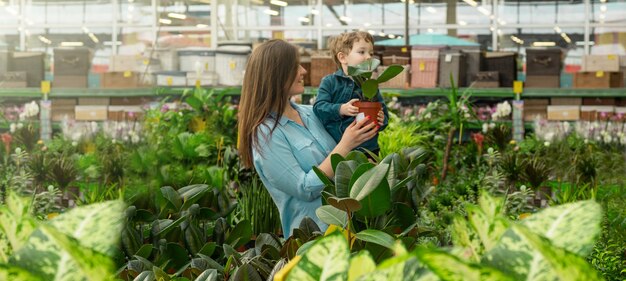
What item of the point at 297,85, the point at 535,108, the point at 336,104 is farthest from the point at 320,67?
the point at 297,85

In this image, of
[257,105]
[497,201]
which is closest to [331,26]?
[257,105]

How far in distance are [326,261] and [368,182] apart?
63 centimetres

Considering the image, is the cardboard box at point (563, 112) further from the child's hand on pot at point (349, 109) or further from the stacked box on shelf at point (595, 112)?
the child's hand on pot at point (349, 109)

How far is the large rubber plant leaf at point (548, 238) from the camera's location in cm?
46

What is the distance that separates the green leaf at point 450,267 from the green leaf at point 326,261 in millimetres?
89

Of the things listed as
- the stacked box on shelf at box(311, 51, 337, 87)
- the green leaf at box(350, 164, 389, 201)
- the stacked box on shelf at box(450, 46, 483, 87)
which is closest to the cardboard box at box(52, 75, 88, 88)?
the stacked box on shelf at box(311, 51, 337, 87)

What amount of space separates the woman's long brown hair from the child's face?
120cm

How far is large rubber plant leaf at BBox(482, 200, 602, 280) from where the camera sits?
455mm

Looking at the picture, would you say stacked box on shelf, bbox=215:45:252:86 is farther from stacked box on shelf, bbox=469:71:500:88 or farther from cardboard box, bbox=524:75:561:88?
cardboard box, bbox=524:75:561:88

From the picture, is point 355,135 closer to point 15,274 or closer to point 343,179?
point 343,179

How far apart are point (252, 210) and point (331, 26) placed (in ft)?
29.4

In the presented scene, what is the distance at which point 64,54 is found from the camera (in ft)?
23.1

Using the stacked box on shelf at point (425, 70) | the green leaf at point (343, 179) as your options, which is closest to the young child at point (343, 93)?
the green leaf at point (343, 179)

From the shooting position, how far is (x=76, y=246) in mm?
437
